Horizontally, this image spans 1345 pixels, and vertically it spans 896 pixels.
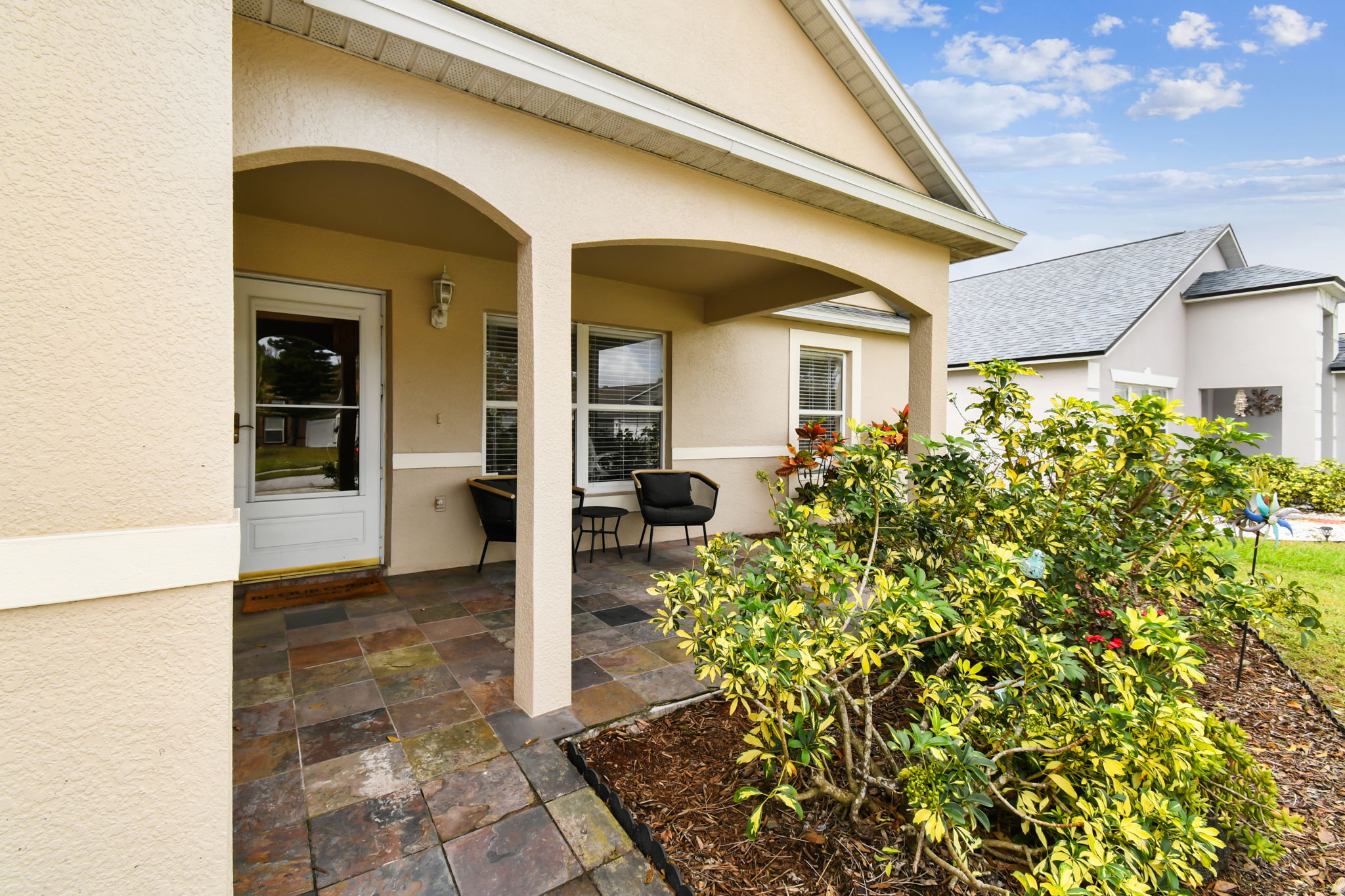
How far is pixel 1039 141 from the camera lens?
2514 cm

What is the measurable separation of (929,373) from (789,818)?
11.2ft

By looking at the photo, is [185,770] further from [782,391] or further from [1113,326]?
[1113,326]

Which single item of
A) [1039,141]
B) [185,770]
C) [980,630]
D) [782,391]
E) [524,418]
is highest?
[1039,141]

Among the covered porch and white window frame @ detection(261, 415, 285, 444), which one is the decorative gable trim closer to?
the covered porch

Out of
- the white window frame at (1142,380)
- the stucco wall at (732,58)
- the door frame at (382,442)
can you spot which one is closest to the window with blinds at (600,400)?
the door frame at (382,442)

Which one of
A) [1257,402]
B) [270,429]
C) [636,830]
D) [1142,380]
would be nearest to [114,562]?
[636,830]

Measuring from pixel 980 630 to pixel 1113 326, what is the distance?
9467 mm

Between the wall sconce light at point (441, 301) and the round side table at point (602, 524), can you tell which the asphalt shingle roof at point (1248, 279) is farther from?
the wall sconce light at point (441, 301)

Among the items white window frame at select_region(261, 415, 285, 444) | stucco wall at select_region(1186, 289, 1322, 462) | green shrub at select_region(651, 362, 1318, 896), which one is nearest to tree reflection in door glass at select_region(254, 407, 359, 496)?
white window frame at select_region(261, 415, 285, 444)

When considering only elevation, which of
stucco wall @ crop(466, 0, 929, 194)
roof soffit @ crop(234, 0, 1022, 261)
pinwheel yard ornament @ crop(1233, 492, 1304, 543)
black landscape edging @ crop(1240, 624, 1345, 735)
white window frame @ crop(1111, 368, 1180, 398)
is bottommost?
black landscape edging @ crop(1240, 624, 1345, 735)

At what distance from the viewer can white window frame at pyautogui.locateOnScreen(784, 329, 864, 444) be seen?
7.14 m

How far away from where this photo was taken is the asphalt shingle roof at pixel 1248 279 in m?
9.45

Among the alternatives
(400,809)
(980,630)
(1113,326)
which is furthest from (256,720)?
(1113,326)

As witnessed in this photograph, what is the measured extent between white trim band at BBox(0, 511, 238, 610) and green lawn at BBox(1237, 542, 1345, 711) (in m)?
4.44
